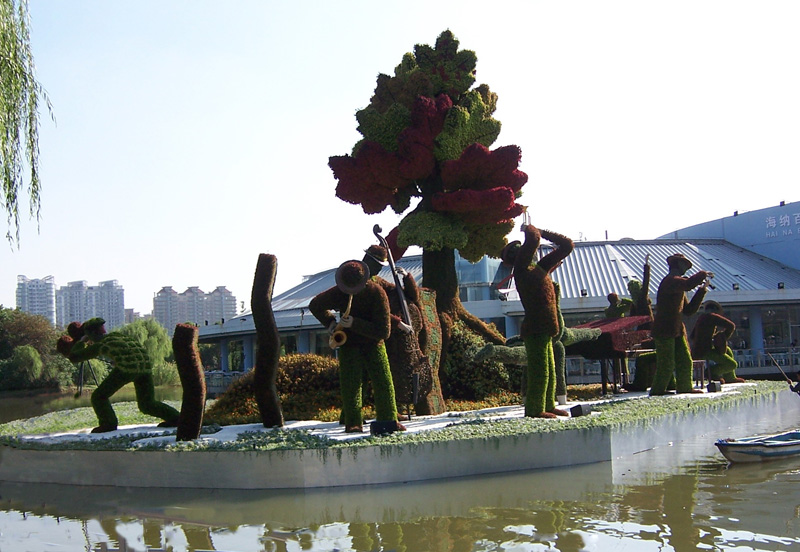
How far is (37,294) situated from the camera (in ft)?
419

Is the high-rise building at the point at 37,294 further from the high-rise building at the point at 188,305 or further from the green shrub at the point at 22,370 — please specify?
the green shrub at the point at 22,370

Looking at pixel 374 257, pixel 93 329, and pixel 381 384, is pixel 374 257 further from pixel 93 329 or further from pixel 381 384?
pixel 93 329

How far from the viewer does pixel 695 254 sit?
121ft

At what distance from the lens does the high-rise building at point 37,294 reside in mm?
127725

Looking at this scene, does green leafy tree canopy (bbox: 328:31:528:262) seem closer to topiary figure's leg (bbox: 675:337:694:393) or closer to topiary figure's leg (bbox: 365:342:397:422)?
topiary figure's leg (bbox: 675:337:694:393)

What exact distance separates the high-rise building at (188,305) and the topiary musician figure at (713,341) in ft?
403

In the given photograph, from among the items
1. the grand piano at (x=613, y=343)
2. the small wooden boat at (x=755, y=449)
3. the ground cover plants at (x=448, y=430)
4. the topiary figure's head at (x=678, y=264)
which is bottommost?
the small wooden boat at (x=755, y=449)

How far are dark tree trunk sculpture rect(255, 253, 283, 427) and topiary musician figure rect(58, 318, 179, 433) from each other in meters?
1.71

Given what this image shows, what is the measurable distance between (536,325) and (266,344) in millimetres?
4125

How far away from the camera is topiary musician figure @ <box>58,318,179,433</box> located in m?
12.5

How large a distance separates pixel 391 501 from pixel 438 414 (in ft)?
15.2

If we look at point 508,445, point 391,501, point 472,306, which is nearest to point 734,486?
point 508,445

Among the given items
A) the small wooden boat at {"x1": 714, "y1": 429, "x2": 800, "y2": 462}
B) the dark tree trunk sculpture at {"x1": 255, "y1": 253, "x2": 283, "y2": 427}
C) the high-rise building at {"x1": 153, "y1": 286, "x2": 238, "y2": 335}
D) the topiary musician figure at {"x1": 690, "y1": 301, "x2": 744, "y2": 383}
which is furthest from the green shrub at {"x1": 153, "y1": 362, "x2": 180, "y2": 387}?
the high-rise building at {"x1": 153, "y1": 286, "x2": 238, "y2": 335}

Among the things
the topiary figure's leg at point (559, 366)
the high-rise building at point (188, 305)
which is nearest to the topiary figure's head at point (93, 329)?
the topiary figure's leg at point (559, 366)
